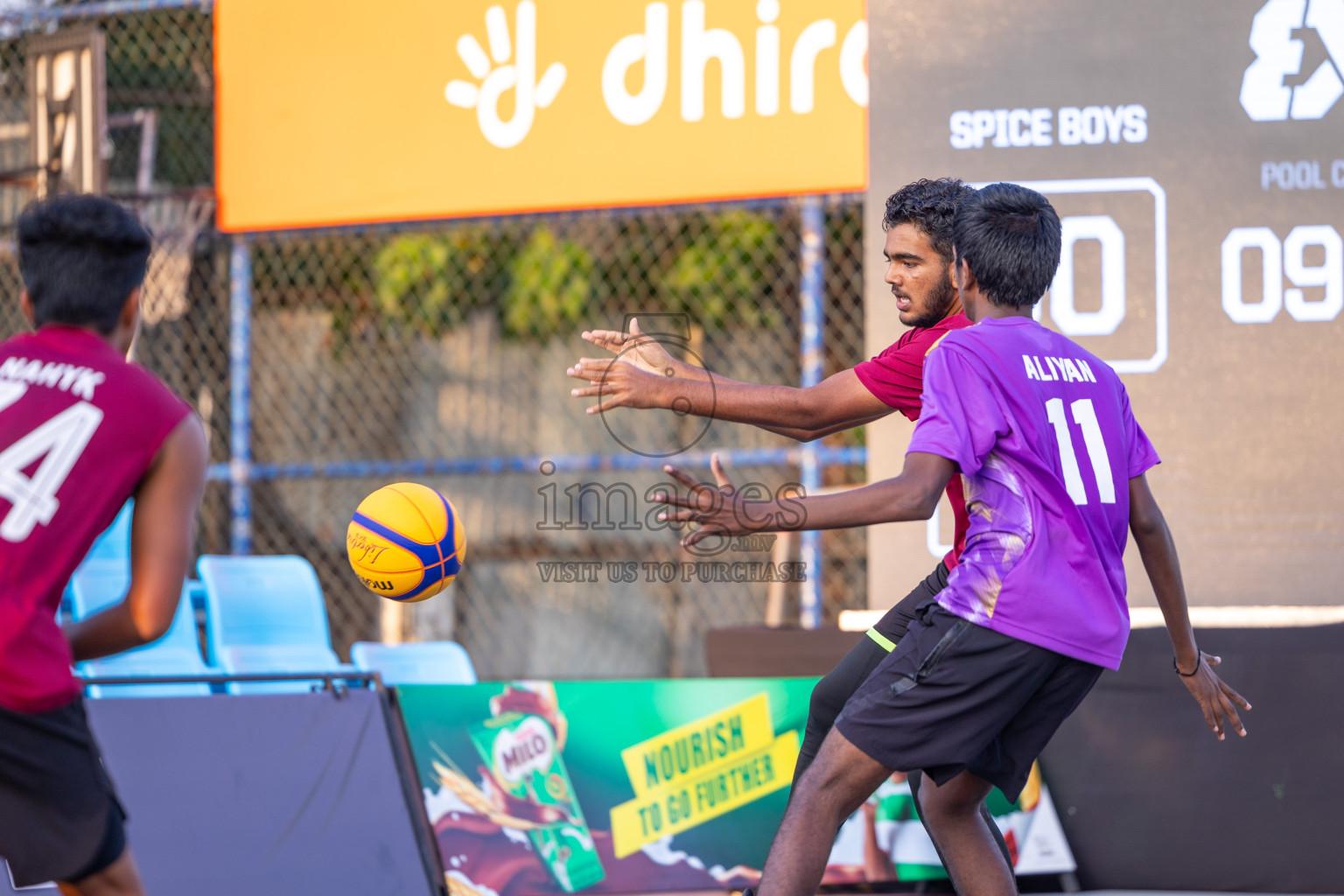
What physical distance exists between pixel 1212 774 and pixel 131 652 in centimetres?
474

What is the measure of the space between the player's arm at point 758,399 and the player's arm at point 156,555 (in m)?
A: 1.21

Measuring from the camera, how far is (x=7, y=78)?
9.60 m

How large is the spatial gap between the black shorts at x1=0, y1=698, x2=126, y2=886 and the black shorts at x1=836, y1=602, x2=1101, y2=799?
170 centimetres

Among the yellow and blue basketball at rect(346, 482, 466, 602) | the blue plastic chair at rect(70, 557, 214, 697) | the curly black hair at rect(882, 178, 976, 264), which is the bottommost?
the blue plastic chair at rect(70, 557, 214, 697)

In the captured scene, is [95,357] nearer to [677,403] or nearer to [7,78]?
[677,403]

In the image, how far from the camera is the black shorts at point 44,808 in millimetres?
2701

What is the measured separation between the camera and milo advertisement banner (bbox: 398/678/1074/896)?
17.6 feet

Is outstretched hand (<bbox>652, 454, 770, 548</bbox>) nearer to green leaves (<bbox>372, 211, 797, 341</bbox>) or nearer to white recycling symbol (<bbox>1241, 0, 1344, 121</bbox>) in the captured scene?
white recycling symbol (<bbox>1241, 0, 1344, 121</bbox>)

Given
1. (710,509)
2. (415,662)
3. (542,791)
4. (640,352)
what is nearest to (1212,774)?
(542,791)

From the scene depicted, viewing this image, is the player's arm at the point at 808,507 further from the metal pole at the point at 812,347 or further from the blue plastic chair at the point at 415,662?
the blue plastic chair at the point at 415,662

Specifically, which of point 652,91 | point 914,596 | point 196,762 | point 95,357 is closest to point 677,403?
point 914,596

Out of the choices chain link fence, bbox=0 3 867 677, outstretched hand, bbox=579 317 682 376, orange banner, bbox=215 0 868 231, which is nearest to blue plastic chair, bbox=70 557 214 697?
orange banner, bbox=215 0 868 231

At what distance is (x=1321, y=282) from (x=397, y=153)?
14.7 ft

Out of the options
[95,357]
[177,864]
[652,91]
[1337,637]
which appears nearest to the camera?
[95,357]
